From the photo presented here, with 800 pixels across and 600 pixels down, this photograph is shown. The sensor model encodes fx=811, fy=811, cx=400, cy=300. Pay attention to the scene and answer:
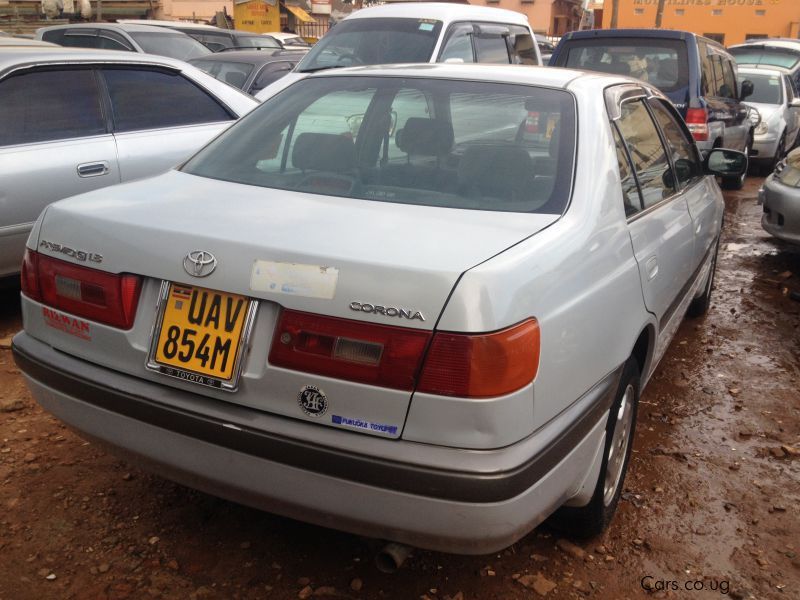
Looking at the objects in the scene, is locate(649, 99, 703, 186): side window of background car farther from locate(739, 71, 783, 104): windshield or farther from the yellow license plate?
locate(739, 71, 783, 104): windshield

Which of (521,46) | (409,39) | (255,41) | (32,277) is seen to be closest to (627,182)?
(32,277)

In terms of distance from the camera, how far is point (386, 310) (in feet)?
6.40

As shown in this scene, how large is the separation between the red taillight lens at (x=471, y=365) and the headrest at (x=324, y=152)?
1076 mm

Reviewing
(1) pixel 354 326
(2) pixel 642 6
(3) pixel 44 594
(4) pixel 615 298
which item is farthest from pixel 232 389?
(2) pixel 642 6

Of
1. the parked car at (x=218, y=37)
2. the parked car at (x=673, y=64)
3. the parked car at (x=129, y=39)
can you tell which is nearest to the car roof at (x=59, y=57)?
the parked car at (x=673, y=64)

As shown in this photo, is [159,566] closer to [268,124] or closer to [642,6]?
[268,124]

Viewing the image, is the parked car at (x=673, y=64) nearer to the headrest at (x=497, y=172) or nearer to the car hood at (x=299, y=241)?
the headrest at (x=497, y=172)

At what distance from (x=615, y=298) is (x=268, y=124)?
1.53m

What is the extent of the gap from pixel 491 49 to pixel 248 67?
10.2 ft

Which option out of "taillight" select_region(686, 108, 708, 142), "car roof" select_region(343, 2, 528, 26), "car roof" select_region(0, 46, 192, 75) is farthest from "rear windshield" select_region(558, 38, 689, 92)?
"car roof" select_region(0, 46, 192, 75)

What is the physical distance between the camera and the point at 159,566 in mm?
2596

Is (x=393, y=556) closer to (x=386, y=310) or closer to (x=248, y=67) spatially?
(x=386, y=310)

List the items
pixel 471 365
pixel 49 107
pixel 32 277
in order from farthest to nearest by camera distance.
A: pixel 49 107
pixel 32 277
pixel 471 365

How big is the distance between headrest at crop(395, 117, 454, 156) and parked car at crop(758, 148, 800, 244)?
432 centimetres
